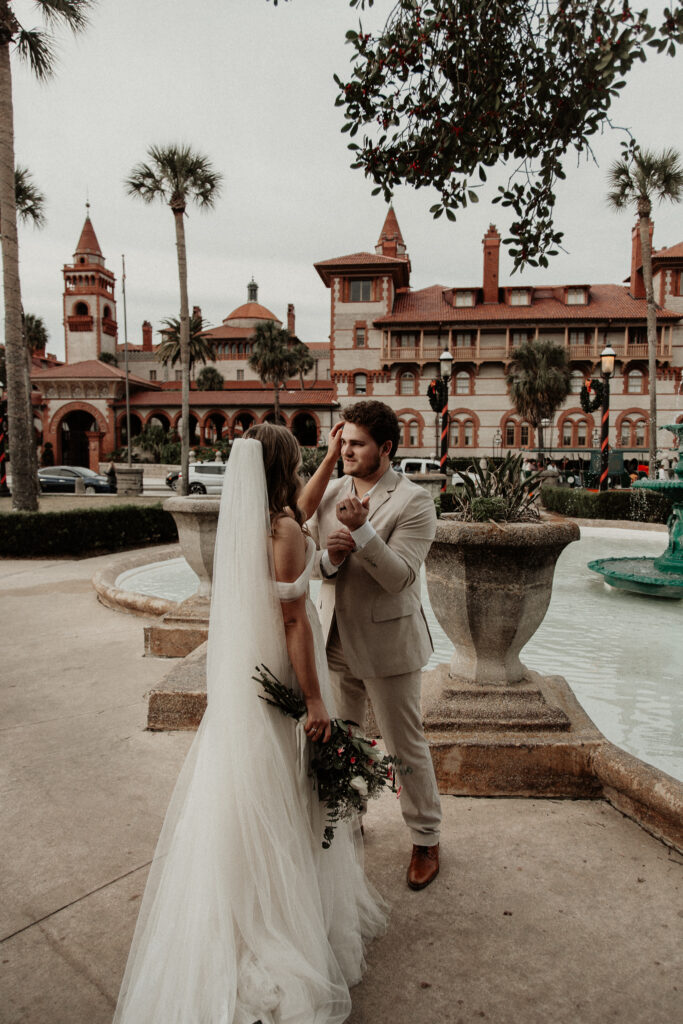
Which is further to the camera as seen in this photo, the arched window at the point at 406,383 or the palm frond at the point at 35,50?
the arched window at the point at 406,383

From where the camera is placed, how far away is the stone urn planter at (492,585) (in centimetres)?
306

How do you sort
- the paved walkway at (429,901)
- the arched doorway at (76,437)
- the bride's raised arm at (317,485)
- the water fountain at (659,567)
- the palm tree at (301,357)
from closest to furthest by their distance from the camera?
1. the paved walkway at (429,901)
2. the bride's raised arm at (317,485)
3. the water fountain at (659,567)
4. the palm tree at (301,357)
5. the arched doorway at (76,437)

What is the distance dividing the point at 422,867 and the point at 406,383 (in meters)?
44.7

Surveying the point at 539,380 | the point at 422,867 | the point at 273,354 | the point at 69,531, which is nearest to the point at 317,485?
the point at 422,867

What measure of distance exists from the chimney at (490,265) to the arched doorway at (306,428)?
1552 centimetres

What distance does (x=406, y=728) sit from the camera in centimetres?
237

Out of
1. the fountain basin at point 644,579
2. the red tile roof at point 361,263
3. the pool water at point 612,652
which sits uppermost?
the red tile roof at point 361,263

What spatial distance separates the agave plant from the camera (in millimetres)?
3295

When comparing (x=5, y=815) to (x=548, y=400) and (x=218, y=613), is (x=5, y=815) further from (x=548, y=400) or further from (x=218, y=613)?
(x=548, y=400)

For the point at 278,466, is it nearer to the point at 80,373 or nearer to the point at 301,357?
the point at 301,357

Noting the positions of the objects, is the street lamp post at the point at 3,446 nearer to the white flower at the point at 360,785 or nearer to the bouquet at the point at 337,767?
the bouquet at the point at 337,767

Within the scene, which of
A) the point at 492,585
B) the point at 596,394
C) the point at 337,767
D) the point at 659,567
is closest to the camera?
the point at 337,767

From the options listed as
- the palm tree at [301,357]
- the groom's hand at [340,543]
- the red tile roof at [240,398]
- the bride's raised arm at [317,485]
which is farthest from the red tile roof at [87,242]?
the groom's hand at [340,543]

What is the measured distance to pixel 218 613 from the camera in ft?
6.40
